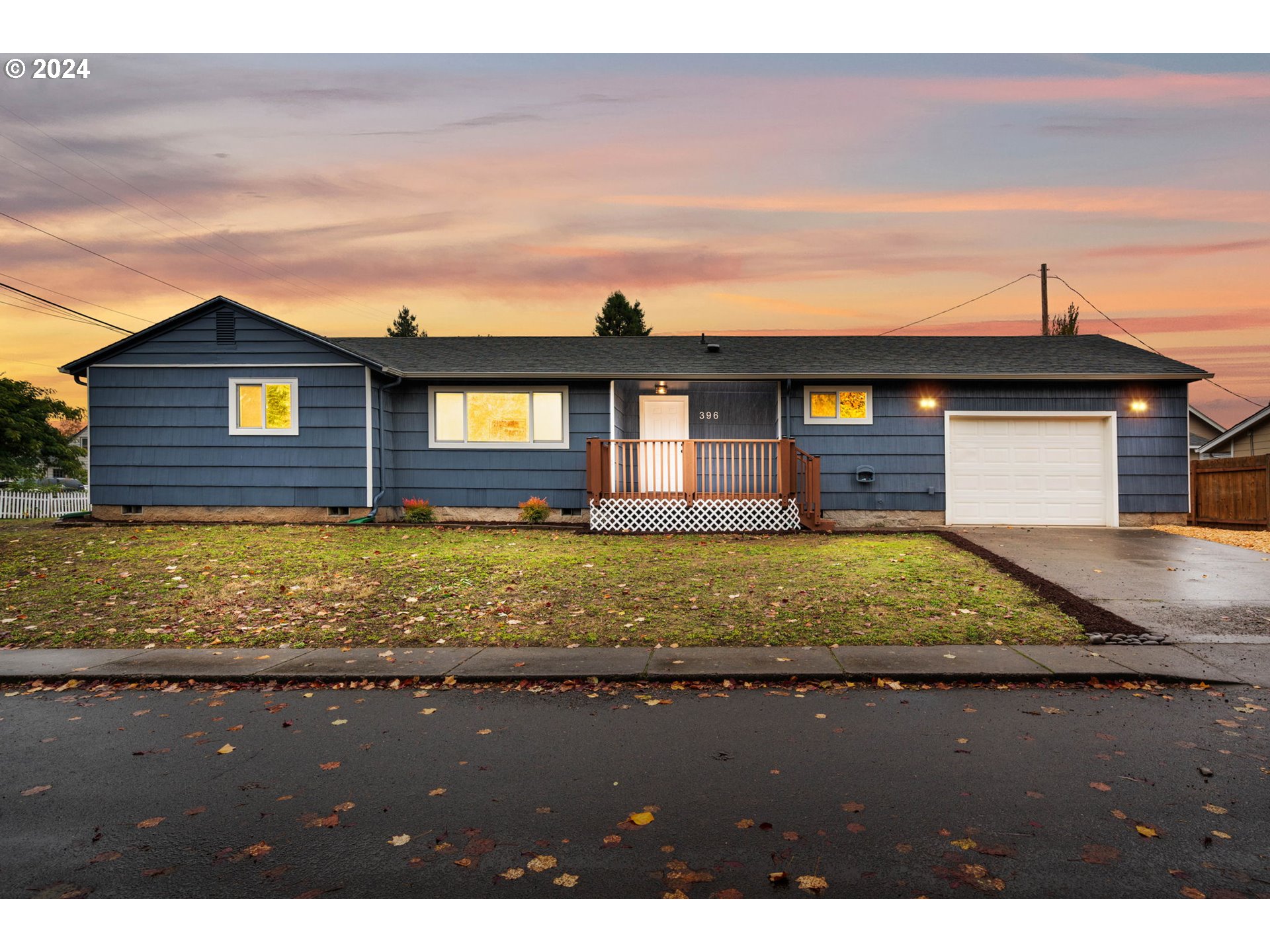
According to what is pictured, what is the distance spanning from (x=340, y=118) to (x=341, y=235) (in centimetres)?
778

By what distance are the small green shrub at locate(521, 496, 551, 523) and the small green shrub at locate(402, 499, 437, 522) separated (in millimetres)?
2043

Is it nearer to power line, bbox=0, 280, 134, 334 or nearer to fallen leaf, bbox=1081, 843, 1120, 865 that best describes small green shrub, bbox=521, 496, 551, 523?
power line, bbox=0, 280, 134, 334

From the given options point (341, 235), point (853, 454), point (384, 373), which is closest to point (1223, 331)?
point (853, 454)

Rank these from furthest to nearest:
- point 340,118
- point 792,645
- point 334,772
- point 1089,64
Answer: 1. point 340,118
2. point 1089,64
3. point 792,645
4. point 334,772

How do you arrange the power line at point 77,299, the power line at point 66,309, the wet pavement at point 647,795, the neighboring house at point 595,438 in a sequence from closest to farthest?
the wet pavement at point 647,795
the neighboring house at point 595,438
the power line at point 66,309
the power line at point 77,299

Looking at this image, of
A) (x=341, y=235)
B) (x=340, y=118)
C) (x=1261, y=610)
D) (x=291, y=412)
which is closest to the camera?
(x=1261, y=610)

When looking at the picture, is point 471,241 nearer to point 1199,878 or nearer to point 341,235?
point 341,235

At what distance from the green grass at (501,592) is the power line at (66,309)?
826cm

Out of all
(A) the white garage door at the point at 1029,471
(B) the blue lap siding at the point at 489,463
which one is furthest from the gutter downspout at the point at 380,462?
(A) the white garage door at the point at 1029,471

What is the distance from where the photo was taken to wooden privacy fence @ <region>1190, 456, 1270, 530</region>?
1391 centimetres

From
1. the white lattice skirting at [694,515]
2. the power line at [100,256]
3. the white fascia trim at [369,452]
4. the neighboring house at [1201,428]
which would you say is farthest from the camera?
the neighboring house at [1201,428]

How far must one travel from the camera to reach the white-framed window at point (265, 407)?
14.5 meters

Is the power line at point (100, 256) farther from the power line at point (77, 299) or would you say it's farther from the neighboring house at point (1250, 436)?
the neighboring house at point (1250, 436)

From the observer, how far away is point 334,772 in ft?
→ 12.1
